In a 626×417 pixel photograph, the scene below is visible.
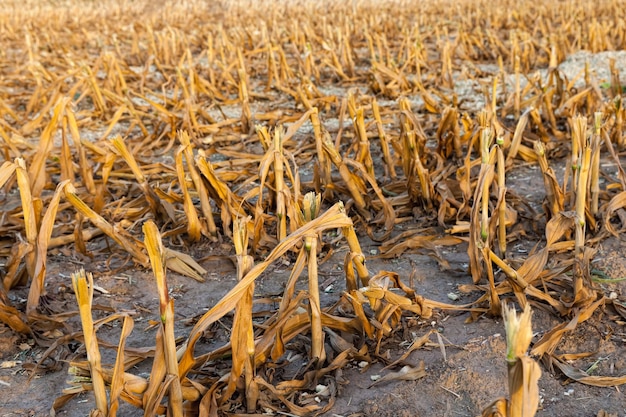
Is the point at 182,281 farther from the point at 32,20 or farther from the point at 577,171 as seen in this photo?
the point at 32,20

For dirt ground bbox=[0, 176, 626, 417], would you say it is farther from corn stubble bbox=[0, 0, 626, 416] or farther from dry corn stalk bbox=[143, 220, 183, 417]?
dry corn stalk bbox=[143, 220, 183, 417]

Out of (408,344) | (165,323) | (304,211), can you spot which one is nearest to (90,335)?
(165,323)

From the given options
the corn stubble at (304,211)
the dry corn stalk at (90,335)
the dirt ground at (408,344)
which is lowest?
the dirt ground at (408,344)

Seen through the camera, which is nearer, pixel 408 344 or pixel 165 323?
pixel 165 323

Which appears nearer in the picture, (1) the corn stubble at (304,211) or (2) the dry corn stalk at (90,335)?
(2) the dry corn stalk at (90,335)

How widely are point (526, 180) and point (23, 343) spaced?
2.34 m

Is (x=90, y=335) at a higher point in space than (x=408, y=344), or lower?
higher

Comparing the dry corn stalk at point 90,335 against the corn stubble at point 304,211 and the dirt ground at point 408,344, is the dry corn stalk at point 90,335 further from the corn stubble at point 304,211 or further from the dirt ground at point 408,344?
the dirt ground at point 408,344

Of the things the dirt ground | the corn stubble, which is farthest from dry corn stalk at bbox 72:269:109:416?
the dirt ground

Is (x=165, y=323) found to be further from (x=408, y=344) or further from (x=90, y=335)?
(x=408, y=344)

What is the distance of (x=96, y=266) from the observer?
276 centimetres

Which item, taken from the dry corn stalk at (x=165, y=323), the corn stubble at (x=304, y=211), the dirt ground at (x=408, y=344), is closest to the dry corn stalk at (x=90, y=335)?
the corn stubble at (x=304, y=211)

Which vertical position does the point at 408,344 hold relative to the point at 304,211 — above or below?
below

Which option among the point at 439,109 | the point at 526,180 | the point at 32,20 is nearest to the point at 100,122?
the point at 439,109
